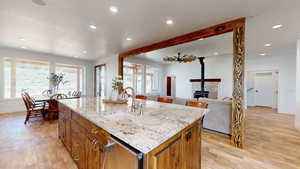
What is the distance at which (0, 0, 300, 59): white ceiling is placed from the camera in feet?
6.72

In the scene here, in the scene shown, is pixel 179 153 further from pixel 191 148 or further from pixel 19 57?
pixel 19 57

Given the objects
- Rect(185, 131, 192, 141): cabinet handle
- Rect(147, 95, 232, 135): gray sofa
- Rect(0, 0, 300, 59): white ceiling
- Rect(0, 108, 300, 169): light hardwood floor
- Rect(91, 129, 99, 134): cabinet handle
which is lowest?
Rect(0, 108, 300, 169): light hardwood floor

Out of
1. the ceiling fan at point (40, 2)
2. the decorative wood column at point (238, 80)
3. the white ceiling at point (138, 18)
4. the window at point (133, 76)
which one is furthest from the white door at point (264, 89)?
the ceiling fan at point (40, 2)

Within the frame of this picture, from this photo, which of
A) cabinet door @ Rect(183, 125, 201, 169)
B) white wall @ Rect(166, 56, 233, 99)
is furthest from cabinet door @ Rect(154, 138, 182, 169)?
white wall @ Rect(166, 56, 233, 99)

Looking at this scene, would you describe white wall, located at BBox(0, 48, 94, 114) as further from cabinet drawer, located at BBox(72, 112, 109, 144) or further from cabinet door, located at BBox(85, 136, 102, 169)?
cabinet door, located at BBox(85, 136, 102, 169)

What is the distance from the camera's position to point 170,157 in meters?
0.95

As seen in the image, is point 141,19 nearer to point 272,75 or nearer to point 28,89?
point 28,89

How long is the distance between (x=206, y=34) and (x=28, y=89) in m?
7.19

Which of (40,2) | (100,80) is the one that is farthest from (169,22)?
(100,80)

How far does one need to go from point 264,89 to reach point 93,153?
28.4 feet

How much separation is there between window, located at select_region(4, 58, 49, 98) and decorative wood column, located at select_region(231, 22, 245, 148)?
7.21 metres

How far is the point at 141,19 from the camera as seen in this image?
254cm

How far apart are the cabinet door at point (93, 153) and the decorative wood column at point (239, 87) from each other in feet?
8.38

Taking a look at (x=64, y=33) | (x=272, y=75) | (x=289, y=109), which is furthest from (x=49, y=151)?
(x=272, y=75)
